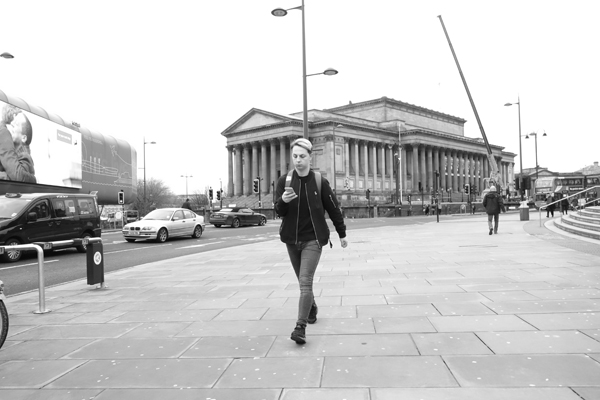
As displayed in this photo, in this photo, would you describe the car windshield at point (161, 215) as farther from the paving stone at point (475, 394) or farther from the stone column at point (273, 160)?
the stone column at point (273, 160)

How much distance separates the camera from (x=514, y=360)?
13.1 ft

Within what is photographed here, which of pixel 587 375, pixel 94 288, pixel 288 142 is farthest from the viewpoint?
pixel 288 142

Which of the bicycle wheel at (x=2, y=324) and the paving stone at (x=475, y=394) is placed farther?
the bicycle wheel at (x=2, y=324)

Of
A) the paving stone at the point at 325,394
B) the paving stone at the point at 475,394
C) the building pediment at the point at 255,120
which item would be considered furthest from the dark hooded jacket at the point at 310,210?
the building pediment at the point at 255,120

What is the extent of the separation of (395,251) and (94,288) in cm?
821

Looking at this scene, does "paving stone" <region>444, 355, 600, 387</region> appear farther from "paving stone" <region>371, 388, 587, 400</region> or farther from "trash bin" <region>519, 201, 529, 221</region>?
"trash bin" <region>519, 201, 529, 221</region>

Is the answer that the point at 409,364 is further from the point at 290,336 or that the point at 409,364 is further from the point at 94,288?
the point at 94,288

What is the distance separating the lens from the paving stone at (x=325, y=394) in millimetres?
3320

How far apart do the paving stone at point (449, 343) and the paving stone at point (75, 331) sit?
318 cm

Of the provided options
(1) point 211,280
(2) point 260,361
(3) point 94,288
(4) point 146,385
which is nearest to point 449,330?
(2) point 260,361

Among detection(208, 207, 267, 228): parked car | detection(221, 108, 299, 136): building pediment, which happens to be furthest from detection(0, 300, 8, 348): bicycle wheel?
detection(221, 108, 299, 136): building pediment

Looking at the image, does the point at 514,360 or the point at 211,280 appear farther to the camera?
the point at 211,280

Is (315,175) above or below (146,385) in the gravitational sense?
above

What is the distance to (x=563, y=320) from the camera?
17.0 feet
